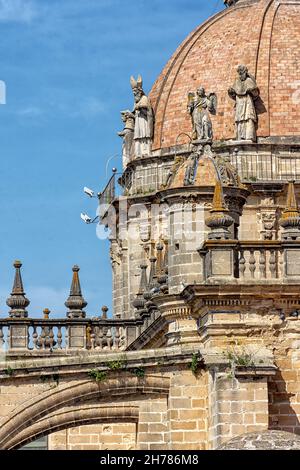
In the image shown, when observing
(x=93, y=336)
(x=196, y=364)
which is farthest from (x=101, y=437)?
(x=93, y=336)

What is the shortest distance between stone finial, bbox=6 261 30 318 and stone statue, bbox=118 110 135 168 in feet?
38.9

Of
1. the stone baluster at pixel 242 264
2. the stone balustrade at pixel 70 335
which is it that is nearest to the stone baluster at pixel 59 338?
the stone balustrade at pixel 70 335

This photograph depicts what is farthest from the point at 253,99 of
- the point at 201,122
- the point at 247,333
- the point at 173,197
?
the point at 247,333

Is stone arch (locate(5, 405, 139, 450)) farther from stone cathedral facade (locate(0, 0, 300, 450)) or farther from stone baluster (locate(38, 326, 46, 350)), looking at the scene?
stone baluster (locate(38, 326, 46, 350))

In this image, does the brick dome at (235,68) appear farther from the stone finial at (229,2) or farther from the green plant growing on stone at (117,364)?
the green plant growing on stone at (117,364)

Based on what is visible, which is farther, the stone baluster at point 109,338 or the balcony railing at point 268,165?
the balcony railing at point 268,165

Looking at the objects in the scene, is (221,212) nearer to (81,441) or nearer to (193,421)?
(193,421)

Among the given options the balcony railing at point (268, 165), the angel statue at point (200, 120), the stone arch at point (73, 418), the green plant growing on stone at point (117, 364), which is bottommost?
the stone arch at point (73, 418)

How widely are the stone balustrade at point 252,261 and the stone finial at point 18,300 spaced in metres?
18.6

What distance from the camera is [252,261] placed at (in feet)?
143

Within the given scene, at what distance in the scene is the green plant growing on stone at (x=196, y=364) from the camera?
1702 inches

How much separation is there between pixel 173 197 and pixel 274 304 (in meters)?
4.67

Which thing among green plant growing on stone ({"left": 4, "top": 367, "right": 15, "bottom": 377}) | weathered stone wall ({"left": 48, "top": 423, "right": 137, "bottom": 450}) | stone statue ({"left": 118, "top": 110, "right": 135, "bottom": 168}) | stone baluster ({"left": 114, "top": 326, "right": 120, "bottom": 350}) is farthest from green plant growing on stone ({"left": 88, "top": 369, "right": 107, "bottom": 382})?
stone statue ({"left": 118, "top": 110, "right": 135, "bottom": 168})

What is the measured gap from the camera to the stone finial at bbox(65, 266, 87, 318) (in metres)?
63.1
